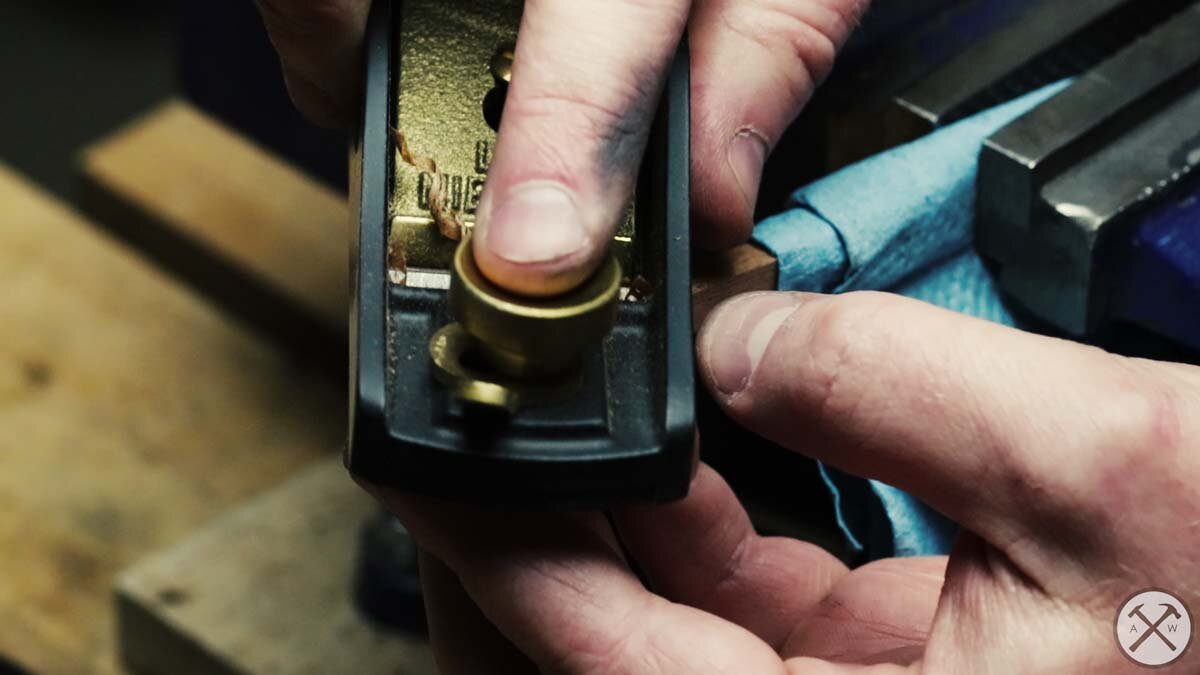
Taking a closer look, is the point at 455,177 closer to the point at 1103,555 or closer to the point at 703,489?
the point at 703,489

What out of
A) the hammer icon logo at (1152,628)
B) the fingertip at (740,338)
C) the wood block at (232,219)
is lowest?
the wood block at (232,219)

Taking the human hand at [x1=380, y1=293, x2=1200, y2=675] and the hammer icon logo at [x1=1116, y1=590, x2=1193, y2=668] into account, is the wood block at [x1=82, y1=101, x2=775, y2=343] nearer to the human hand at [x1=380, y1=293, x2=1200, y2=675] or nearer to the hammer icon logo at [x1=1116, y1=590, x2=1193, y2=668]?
the human hand at [x1=380, y1=293, x2=1200, y2=675]

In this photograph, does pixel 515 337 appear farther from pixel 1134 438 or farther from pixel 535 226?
pixel 1134 438

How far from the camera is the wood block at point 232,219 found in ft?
3.79

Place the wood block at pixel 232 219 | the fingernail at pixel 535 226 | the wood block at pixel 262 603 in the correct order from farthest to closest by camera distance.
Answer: the wood block at pixel 232 219, the wood block at pixel 262 603, the fingernail at pixel 535 226

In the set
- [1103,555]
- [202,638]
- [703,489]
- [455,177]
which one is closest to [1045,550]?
[1103,555]

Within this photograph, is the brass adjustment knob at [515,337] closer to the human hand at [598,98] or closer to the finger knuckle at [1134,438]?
the human hand at [598,98]

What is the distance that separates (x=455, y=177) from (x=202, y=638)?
0.53m

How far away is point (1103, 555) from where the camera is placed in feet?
1.66

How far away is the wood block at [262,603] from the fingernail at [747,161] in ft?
1.66

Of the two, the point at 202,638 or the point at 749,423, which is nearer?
the point at 749,423

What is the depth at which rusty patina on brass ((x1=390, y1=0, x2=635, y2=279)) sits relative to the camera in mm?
546

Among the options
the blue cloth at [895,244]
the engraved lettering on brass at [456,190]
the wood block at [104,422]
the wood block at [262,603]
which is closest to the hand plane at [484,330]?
the engraved lettering on brass at [456,190]

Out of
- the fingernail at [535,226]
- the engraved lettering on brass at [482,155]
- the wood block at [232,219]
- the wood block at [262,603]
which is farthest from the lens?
the wood block at [232,219]
